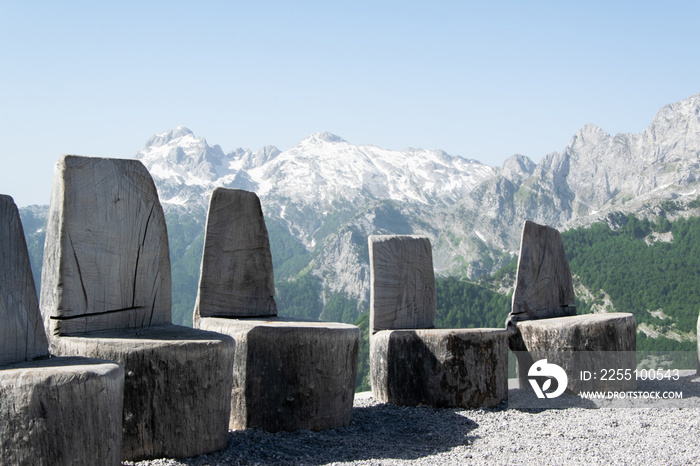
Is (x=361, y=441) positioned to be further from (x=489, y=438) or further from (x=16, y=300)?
(x=16, y=300)

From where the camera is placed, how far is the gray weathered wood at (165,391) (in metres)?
3.87

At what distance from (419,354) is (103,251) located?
2.90m

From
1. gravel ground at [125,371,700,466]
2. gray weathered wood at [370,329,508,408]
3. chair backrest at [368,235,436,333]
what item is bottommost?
gravel ground at [125,371,700,466]

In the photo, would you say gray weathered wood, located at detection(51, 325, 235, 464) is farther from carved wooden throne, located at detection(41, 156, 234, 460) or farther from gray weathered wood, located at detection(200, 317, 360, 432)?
gray weathered wood, located at detection(200, 317, 360, 432)

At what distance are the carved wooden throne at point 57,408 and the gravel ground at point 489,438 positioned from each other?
667mm

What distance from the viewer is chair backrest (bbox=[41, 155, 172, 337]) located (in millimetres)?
4410

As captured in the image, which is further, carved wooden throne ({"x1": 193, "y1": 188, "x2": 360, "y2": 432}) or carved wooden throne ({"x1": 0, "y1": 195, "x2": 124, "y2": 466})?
carved wooden throne ({"x1": 193, "y1": 188, "x2": 360, "y2": 432})

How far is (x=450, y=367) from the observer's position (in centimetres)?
593

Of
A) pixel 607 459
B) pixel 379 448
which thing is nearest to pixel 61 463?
pixel 379 448

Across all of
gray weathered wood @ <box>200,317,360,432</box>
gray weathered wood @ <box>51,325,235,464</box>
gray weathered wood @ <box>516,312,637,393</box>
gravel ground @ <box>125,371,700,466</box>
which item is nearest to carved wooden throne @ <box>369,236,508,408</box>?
gravel ground @ <box>125,371,700,466</box>

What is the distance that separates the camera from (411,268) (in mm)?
7105

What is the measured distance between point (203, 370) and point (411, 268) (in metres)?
3.51

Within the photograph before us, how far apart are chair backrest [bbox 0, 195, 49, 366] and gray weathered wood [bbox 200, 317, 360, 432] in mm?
1449

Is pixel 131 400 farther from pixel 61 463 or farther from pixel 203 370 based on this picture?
pixel 61 463
